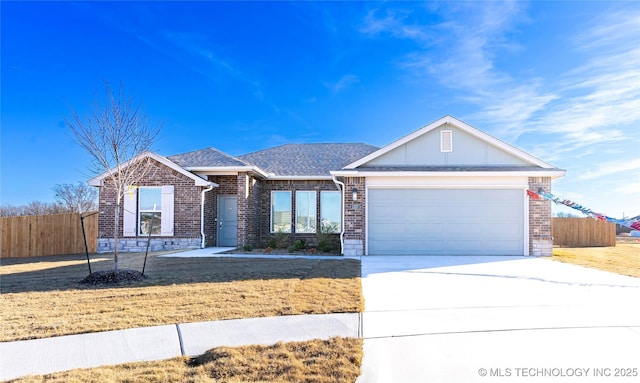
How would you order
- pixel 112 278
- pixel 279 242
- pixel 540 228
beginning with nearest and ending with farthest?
pixel 112 278
pixel 540 228
pixel 279 242

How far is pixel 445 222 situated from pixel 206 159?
32.3 ft

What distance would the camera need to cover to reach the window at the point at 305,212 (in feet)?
54.9

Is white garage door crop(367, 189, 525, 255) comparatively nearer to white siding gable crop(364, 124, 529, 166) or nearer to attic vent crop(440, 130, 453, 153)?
white siding gable crop(364, 124, 529, 166)

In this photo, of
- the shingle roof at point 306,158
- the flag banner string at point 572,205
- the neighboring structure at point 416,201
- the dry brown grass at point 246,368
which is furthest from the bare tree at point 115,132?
the flag banner string at point 572,205

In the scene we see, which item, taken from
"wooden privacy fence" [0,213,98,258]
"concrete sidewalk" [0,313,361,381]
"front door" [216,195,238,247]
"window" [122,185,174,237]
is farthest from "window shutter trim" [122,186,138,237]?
"concrete sidewalk" [0,313,361,381]

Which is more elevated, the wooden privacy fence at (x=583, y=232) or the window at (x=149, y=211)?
the window at (x=149, y=211)

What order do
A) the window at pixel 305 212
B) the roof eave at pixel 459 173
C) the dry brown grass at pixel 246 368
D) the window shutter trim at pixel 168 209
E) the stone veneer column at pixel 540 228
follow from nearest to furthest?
the dry brown grass at pixel 246 368 → the roof eave at pixel 459 173 → the stone veneer column at pixel 540 228 → the window shutter trim at pixel 168 209 → the window at pixel 305 212

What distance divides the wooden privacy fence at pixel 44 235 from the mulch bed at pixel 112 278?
329 inches

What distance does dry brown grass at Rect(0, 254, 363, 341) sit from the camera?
5.29 m

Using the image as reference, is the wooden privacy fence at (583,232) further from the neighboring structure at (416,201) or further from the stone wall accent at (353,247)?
the stone wall accent at (353,247)

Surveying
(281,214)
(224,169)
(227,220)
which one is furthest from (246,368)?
(227,220)

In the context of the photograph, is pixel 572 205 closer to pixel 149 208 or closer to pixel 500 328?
pixel 500 328

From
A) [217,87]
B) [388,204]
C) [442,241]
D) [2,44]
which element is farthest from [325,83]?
[2,44]

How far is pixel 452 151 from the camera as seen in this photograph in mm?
13594
